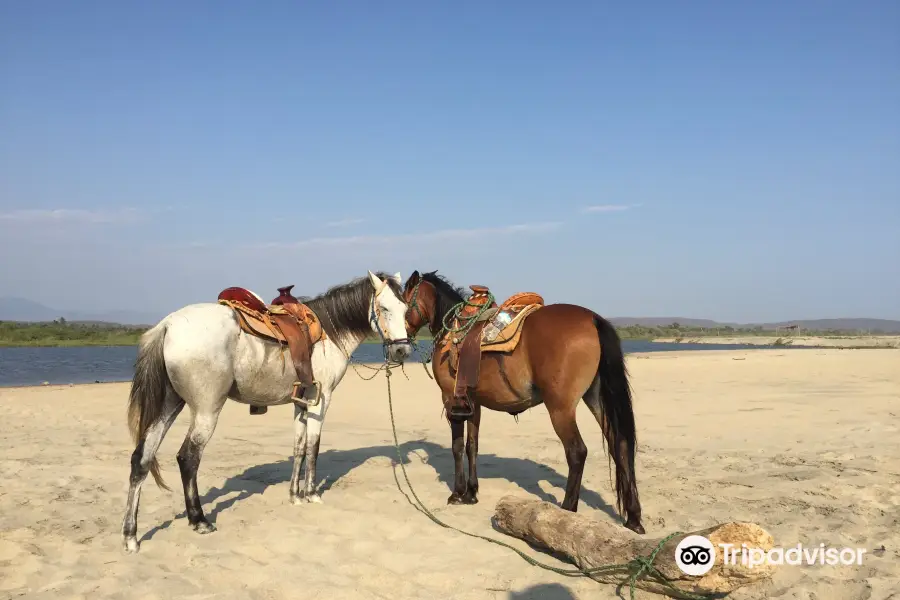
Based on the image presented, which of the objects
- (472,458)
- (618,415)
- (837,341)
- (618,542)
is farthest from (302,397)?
(837,341)

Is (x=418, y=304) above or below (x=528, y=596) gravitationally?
above

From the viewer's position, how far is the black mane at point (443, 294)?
6207 mm

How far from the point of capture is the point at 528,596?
147 inches

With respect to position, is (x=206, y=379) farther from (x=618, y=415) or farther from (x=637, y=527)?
(x=637, y=527)

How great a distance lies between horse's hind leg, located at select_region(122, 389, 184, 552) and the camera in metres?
4.45

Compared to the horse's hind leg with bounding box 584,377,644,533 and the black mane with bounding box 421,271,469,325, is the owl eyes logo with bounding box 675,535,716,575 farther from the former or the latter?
the black mane with bounding box 421,271,469,325

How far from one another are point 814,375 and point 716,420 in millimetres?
8077

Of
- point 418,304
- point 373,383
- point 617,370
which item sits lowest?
point 373,383

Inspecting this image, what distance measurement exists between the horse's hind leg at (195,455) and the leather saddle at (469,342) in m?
2.13

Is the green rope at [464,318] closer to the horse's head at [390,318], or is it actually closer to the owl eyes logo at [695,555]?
the horse's head at [390,318]

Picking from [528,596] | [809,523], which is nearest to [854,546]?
[809,523]

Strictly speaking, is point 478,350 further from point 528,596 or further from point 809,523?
point 809,523

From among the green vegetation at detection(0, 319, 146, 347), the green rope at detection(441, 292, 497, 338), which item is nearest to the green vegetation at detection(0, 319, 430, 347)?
the green vegetation at detection(0, 319, 146, 347)

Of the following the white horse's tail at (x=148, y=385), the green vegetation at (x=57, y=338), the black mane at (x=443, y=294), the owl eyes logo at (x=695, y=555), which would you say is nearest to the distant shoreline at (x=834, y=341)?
the black mane at (x=443, y=294)
